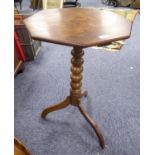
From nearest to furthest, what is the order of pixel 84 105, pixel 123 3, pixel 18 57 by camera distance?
1. pixel 84 105
2. pixel 18 57
3. pixel 123 3

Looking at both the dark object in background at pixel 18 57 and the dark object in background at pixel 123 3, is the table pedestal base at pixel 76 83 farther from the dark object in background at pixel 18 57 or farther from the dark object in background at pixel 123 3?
the dark object in background at pixel 123 3

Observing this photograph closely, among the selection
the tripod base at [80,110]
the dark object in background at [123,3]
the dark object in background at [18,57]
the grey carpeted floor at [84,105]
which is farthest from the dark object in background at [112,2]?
the tripod base at [80,110]

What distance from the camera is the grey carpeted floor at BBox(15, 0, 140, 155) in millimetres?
1475

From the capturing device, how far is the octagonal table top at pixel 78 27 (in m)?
1.07

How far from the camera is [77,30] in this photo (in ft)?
3.85

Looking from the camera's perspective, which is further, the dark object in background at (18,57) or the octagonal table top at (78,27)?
the dark object in background at (18,57)

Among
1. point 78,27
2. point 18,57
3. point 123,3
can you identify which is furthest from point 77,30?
point 123,3

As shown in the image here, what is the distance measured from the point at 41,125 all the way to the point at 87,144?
1.21ft

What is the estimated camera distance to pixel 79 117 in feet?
5.58

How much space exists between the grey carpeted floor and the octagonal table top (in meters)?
0.73

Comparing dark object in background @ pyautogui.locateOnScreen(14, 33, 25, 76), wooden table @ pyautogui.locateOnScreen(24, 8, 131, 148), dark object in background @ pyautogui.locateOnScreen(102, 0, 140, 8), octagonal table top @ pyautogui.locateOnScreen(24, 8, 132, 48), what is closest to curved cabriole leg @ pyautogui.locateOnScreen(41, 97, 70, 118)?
wooden table @ pyautogui.locateOnScreen(24, 8, 131, 148)

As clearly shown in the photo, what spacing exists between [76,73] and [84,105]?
0.47 m

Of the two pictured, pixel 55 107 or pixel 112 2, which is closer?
pixel 55 107

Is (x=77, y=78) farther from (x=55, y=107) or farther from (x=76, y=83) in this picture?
(x=55, y=107)
